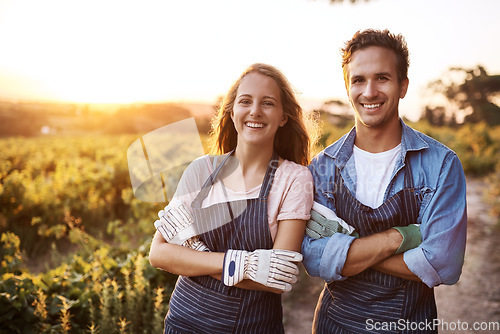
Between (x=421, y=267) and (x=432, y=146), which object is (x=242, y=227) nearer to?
(x=421, y=267)

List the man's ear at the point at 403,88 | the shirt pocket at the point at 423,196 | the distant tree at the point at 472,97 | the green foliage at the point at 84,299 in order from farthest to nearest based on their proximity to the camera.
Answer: the distant tree at the point at 472,97 < the green foliage at the point at 84,299 < the man's ear at the point at 403,88 < the shirt pocket at the point at 423,196

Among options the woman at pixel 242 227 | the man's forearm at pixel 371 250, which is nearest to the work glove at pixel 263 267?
the woman at pixel 242 227

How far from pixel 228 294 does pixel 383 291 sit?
720 millimetres

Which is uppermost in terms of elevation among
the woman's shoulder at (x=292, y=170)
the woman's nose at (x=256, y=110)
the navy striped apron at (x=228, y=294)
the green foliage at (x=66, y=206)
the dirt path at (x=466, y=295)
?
the woman's nose at (x=256, y=110)

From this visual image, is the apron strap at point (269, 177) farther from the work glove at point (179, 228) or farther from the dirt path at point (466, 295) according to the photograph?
the dirt path at point (466, 295)

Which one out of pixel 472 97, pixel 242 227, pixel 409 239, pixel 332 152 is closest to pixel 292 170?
pixel 332 152

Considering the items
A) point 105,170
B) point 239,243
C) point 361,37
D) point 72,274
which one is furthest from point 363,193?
point 105,170

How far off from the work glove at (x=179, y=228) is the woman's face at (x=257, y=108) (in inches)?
18.6

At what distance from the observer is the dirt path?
12.3ft

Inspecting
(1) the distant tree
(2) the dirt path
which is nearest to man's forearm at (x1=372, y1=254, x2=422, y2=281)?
(2) the dirt path

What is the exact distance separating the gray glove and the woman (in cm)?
6

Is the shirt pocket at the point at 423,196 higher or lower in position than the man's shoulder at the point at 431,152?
lower

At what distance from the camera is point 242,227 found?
1827 mm

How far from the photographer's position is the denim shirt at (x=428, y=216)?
1.67m
